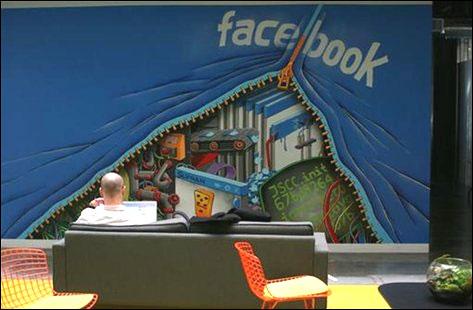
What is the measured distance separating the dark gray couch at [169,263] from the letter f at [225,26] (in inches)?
114

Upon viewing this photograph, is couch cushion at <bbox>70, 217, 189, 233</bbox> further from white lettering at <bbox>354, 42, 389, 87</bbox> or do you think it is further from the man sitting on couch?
white lettering at <bbox>354, 42, 389, 87</bbox>

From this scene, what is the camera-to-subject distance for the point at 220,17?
21.6 ft

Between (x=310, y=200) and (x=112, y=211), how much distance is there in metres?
2.85

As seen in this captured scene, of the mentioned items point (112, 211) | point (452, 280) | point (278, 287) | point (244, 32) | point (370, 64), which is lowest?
point (452, 280)

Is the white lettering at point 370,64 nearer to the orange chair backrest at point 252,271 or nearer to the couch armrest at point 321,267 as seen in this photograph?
the couch armrest at point 321,267

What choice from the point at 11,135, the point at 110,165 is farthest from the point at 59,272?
the point at 11,135

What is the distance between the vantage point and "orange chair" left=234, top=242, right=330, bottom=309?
3.43 m

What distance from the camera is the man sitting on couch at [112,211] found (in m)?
4.32

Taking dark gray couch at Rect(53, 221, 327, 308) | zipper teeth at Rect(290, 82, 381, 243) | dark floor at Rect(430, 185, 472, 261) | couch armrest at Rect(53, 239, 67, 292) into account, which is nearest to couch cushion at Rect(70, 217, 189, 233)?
dark gray couch at Rect(53, 221, 327, 308)

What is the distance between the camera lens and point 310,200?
6695 millimetres

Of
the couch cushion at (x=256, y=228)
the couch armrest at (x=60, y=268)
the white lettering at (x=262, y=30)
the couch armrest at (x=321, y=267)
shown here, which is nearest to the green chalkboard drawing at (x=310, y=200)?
the white lettering at (x=262, y=30)

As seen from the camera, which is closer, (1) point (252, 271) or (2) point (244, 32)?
(1) point (252, 271)

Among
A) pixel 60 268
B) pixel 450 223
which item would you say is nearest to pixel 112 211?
pixel 60 268

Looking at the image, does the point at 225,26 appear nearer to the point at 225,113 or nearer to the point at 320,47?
the point at 225,113
